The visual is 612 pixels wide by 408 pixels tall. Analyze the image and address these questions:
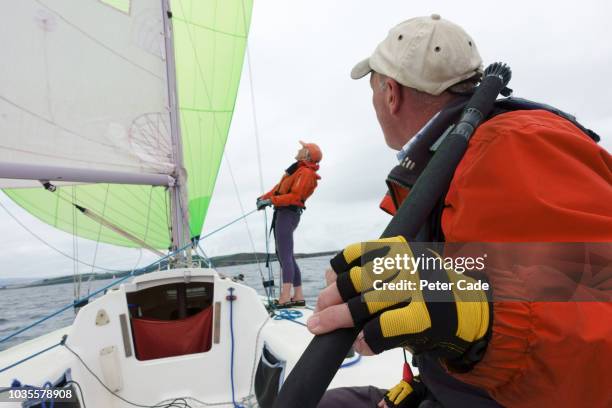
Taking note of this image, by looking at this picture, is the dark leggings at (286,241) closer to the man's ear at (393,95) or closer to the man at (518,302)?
the man's ear at (393,95)

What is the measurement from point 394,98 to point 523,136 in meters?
0.40

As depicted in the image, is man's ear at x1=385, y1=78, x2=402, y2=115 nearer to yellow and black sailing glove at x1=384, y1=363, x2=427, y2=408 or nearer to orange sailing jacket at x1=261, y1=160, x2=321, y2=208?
yellow and black sailing glove at x1=384, y1=363, x2=427, y2=408

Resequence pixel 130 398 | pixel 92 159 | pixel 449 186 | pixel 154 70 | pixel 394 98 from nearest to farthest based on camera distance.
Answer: pixel 449 186
pixel 394 98
pixel 130 398
pixel 92 159
pixel 154 70

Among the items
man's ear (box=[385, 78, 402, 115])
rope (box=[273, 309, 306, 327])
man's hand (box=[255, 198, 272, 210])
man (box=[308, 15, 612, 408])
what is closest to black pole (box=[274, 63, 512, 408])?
man (box=[308, 15, 612, 408])

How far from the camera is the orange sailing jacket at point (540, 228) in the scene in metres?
0.50

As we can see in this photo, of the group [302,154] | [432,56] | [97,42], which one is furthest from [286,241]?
[432,56]

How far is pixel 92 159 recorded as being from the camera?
2639 millimetres

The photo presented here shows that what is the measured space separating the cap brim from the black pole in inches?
14.1

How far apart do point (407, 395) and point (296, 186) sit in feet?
10.7

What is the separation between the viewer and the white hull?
7.20 ft

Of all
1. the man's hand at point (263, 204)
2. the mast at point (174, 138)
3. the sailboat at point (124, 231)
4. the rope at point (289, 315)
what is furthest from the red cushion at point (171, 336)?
the man's hand at point (263, 204)

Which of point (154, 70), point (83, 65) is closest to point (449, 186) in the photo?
point (83, 65)

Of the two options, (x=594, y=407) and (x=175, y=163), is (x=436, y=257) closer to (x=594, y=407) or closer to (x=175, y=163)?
(x=594, y=407)

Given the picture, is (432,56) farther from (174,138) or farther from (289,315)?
(174,138)
